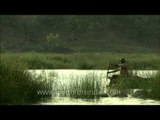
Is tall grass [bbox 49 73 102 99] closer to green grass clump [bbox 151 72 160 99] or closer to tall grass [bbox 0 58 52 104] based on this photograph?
tall grass [bbox 0 58 52 104]

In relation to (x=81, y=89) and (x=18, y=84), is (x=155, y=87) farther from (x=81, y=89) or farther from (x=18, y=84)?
(x=18, y=84)

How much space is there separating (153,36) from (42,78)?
3071cm

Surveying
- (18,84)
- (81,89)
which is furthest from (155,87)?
(18,84)

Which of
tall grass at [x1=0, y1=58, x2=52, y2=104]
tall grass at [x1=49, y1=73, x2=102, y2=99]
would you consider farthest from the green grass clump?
tall grass at [x1=0, y1=58, x2=52, y2=104]

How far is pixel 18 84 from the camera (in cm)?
718

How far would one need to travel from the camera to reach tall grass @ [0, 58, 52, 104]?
6.63 metres

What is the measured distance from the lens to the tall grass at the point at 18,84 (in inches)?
261

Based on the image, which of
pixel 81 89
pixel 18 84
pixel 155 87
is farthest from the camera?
pixel 81 89

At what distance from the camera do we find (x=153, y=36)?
37.6 meters

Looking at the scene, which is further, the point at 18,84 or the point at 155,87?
the point at 155,87

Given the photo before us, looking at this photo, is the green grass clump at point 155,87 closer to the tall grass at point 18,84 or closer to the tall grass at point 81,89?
the tall grass at point 81,89

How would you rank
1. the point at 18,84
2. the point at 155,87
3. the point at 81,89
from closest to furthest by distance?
the point at 18,84 < the point at 155,87 < the point at 81,89
